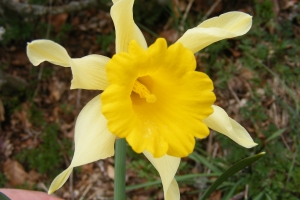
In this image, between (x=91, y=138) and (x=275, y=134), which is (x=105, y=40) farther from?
A: (x=91, y=138)

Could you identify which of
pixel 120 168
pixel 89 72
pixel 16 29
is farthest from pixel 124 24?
pixel 16 29

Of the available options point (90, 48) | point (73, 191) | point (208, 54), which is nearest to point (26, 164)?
point (73, 191)

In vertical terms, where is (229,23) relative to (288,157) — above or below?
above

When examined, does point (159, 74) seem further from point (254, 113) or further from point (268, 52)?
point (268, 52)

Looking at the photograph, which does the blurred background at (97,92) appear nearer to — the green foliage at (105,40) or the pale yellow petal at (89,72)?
the green foliage at (105,40)

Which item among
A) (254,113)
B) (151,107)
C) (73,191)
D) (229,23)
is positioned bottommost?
(73,191)
